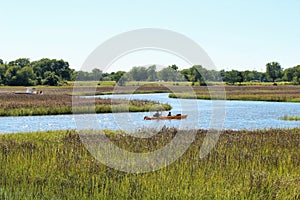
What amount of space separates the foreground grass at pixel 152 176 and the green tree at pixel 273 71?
189m

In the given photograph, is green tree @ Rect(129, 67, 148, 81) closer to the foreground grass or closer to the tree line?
the foreground grass

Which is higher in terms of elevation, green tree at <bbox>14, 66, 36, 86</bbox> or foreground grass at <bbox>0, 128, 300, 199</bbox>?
green tree at <bbox>14, 66, 36, 86</bbox>

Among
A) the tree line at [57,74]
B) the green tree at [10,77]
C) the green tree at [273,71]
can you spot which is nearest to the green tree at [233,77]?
the tree line at [57,74]

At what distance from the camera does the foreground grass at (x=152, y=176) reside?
9344 mm

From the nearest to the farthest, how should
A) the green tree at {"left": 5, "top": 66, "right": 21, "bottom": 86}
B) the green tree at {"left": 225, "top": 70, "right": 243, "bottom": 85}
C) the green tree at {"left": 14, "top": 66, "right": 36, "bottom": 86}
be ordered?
the green tree at {"left": 14, "top": 66, "right": 36, "bottom": 86}
the green tree at {"left": 5, "top": 66, "right": 21, "bottom": 86}
the green tree at {"left": 225, "top": 70, "right": 243, "bottom": 85}

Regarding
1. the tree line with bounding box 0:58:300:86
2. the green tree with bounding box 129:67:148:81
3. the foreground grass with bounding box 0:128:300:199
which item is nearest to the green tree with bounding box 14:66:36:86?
the tree line with bounding box 0:58:300:86

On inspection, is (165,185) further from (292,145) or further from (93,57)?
(292,145)

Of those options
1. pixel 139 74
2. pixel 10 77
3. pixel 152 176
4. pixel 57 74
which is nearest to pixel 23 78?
pixel 10 77

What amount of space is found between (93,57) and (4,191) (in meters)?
5.89

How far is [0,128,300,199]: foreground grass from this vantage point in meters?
9.34

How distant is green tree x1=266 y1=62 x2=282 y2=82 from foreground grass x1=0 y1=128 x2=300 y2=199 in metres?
189

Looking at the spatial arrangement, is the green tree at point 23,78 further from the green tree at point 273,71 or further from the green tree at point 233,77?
the green tree at point 273,71

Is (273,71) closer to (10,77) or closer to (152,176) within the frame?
(10,77)

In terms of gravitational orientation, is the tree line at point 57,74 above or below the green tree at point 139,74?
above
